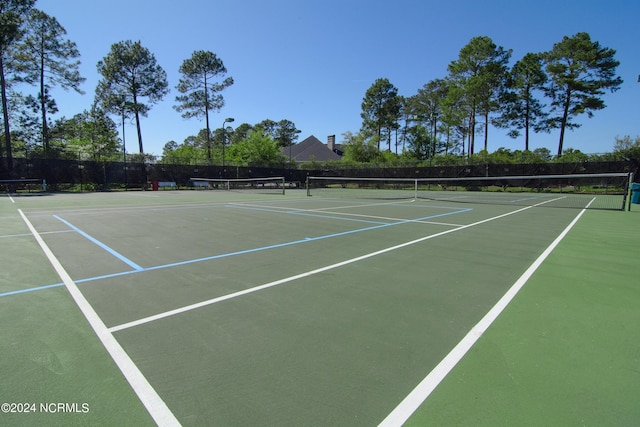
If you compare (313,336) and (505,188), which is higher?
(505,188)

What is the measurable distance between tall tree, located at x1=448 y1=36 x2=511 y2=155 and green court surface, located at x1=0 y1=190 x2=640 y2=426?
45.0 meters

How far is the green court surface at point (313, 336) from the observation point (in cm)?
206

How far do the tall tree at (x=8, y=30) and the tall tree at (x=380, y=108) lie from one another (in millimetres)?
49547

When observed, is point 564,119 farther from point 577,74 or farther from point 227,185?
point 227,185

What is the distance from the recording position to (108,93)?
4125 cm

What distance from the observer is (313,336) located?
2969 millimetres

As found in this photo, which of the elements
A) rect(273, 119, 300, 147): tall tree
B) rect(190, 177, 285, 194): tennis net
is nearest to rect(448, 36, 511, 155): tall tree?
rect(190, 177, 285, 194): tennis net

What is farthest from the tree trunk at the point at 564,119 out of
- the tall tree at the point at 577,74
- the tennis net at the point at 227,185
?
the tennis net at the point at 227,185

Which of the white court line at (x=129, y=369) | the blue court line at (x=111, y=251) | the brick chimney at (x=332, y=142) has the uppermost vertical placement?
the brick chimney at (x=332, y=142)

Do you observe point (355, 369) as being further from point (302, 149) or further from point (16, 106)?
point (302, 149)

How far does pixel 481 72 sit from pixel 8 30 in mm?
52453

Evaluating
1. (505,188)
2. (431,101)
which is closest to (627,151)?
(505,188)

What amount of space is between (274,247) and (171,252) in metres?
1.97

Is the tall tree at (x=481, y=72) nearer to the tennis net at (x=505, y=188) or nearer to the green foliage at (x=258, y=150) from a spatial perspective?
the tennis net at (x=505, y=188)
